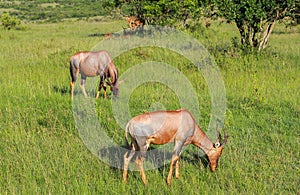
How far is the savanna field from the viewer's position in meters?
5.16

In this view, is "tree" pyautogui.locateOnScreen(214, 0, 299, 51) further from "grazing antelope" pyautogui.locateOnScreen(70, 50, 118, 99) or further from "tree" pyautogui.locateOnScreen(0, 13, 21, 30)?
"tree" pyautogui.locateOnScreen(0, 13, 21, 30)

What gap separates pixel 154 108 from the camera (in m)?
8.37

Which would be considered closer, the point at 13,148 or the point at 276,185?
the point at 276,185

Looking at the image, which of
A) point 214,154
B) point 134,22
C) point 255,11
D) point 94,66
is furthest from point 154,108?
point 134,22

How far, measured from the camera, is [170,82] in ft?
35.1

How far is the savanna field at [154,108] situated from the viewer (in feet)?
16.9

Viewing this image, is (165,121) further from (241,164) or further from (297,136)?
(297,136)

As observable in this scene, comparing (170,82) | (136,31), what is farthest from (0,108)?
(136,31)

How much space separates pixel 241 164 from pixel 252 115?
2418mm

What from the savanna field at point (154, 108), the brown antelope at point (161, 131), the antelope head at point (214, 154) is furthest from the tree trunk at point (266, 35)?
the brown antelope at point (161, 131)

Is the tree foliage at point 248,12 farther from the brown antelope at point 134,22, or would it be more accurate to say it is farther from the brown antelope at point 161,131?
the brown antelope at point 161,131

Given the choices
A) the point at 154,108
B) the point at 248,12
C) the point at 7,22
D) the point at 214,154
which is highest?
the point at 248,12

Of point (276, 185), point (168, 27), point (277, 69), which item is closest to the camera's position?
point (276, 185)

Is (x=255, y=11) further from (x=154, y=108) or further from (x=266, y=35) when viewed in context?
(x=154, y=108)
